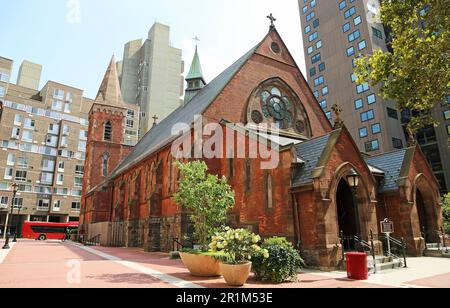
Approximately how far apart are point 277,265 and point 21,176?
67826 millimetres

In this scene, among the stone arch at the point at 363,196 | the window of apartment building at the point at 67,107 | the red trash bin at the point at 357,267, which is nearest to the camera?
the red trash bin at the point at 357,267

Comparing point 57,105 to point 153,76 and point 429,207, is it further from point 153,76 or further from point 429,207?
point 429,207

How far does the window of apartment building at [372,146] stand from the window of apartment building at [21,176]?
65.9 m

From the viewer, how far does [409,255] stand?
55.1ft

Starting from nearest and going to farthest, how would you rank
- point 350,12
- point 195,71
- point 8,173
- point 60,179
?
1. point 195,71
2. point 350,12
3. point 8,173
4. point 60,179

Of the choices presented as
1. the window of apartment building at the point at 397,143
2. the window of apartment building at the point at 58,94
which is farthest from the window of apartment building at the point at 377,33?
the window of apartment building at the point at 58,94

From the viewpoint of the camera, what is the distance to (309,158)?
15.8m

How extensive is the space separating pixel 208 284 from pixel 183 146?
14.3 metres

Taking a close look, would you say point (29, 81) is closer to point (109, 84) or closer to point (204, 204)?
point (109, 84)

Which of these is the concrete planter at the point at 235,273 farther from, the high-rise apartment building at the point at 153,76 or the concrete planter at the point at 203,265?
the high-rise apartment building at the point at 153,76

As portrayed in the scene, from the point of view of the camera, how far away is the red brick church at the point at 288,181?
46.8 feet

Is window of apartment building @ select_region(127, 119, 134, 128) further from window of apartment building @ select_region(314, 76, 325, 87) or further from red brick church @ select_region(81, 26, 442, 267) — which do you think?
window of apartment building @ select_region(314, 76, 325, 87)

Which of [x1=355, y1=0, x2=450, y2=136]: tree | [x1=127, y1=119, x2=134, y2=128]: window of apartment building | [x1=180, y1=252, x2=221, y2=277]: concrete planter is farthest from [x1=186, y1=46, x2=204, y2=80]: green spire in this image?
[x1=127, y1=119, x2=134, y2=128]: window of apartment building

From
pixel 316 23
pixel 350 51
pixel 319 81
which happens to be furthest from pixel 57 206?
pixel 350 51
